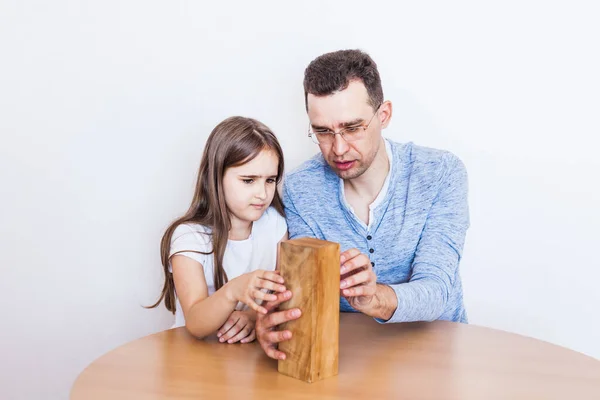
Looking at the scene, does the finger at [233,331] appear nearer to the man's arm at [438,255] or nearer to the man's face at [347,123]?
the man's arm at [438,255]

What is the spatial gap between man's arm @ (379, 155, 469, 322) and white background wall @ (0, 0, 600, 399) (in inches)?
14.7

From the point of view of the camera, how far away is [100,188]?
7.96 ft

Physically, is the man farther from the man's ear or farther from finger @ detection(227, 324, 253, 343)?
finger @ detection(227, 324, 253, 343)

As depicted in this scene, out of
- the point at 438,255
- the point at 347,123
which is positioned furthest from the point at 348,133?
the point at 438,255

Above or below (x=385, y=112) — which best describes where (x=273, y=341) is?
below

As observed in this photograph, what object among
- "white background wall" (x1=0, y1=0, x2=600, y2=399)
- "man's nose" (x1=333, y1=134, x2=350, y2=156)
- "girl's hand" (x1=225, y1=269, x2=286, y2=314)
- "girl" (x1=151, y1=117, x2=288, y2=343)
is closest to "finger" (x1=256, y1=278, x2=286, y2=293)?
"girl's hand" (x1=225, y1=269, x2=286, y2=314)

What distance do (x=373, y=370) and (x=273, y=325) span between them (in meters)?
0.22

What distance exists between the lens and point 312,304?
4.14ft

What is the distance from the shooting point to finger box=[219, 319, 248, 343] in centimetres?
153

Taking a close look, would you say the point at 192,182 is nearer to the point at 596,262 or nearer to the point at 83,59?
the point at 83,59

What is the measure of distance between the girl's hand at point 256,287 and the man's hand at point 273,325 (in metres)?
0.01

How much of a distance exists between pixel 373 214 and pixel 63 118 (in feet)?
3.92

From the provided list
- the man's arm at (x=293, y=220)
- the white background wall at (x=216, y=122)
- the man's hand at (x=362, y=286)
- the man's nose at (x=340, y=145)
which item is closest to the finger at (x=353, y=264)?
the man's hand at (x=362, y=286)

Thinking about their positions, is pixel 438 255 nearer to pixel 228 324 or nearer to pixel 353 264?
pixel 353 264
